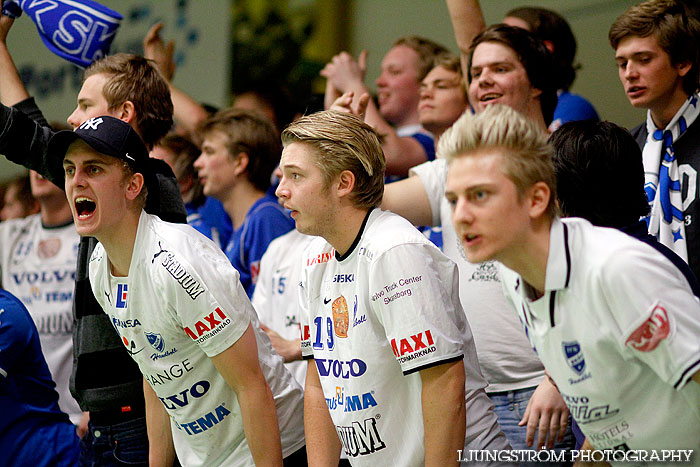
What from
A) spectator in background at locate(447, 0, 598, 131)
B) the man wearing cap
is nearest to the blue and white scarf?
spectator in background at locate(447, 0, 598, 131)

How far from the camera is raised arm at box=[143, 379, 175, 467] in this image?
3.02 m

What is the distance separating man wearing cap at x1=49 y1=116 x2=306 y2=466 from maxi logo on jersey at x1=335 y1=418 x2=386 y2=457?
270 millimetres

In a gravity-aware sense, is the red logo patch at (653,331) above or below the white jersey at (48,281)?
below

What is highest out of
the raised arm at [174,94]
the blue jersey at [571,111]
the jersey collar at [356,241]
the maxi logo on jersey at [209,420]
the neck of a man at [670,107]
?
the raised arm at [174,94]

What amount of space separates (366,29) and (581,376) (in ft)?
15.8

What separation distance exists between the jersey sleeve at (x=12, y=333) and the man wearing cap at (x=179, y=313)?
678mm

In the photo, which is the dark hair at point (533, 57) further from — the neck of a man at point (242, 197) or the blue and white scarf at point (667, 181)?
the neck of a man at point (242, 197)

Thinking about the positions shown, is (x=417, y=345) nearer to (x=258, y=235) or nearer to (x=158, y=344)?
(x=158, y=344)

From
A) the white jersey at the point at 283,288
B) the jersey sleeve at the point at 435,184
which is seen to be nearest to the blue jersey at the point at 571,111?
the jersey sleeve at the point at 435,184

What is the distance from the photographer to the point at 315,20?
6727mm

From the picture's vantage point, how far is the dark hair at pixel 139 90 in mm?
3232

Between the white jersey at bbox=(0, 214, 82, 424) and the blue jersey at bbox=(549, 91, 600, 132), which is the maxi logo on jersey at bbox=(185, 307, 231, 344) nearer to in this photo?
the blue jersey at bbox=(549, 91, 600, 132)

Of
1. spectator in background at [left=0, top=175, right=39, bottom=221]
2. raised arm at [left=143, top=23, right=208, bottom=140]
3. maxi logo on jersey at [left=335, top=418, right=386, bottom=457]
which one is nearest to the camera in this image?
maxi logo on jersey at [left=335, top=418, right=386, bottom=457]

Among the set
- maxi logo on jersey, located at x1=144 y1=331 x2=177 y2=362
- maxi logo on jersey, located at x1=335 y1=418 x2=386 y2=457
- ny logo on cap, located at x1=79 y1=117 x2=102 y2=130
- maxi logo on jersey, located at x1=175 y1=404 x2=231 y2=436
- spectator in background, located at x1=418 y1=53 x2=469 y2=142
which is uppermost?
spectator in background, located at x1=418 y1=53 x2=469 y2=142
